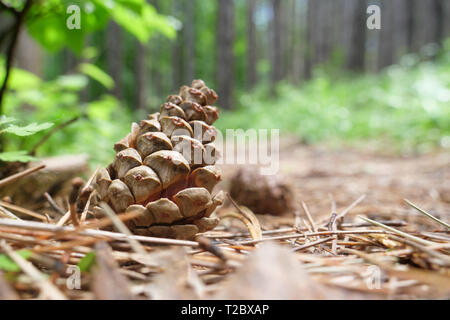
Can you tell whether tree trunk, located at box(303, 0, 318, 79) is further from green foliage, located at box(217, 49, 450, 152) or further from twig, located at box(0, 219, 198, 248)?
twig, located at box(0, 219, 198, 248)

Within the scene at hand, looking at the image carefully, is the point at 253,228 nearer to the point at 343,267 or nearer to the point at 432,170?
the point at 343,267

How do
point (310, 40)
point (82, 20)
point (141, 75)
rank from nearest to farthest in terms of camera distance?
point (82, 20) < point (141, 75) < point (310, 40)

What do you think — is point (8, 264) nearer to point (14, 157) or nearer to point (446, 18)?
point (14, 157)

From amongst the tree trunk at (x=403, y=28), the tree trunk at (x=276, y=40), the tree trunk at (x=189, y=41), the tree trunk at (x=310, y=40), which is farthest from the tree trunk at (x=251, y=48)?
the tree trunk at (x=403, y=28)

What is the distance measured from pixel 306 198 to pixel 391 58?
15181mm

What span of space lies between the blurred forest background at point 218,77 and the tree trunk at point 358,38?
4cm

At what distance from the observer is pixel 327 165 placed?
3.72 m

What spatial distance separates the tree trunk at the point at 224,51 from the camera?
10.4 meters

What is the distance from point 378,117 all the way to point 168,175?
617cm

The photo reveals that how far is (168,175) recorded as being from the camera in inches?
32.4

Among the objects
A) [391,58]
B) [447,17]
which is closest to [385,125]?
[447,17]

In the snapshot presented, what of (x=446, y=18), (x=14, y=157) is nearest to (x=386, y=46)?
(x=446, y=18)

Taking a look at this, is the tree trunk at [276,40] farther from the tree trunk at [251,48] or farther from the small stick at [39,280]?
the small stick at [39,280]

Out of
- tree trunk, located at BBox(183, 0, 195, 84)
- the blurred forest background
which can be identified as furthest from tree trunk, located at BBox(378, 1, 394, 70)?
tree trunk, located at BBox(183, 0, 195, 84)
